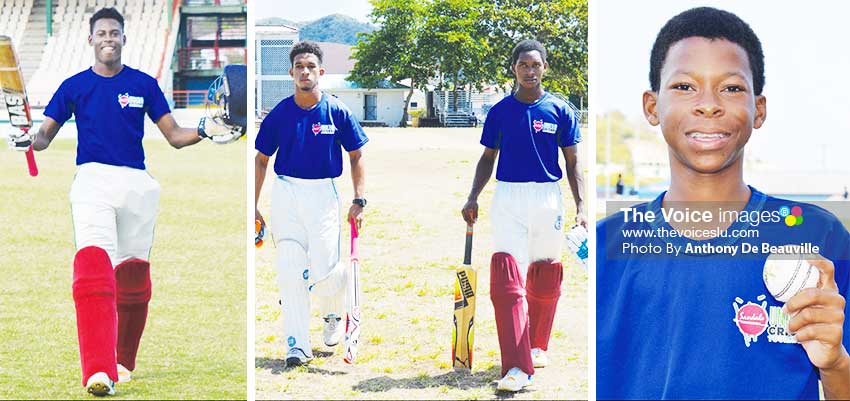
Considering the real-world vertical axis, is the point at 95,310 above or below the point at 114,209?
below

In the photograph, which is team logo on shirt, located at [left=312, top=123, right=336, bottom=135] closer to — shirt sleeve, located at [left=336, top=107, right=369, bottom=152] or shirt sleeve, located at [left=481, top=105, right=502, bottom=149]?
shirt sleeve, located at [left=336, top=107, right=369, bottom=152]

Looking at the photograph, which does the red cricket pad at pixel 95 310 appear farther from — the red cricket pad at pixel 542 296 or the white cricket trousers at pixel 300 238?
the red cricket pad at pixel 542 296

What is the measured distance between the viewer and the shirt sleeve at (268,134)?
472 cm

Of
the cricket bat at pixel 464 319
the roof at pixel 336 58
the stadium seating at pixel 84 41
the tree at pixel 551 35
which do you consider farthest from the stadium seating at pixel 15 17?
the cricket bat at pixel 464 319

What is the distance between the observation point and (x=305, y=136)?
471 cm

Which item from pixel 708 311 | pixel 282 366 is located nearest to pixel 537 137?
pixel 708 311

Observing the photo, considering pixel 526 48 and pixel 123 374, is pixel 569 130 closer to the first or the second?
pixel 526 48

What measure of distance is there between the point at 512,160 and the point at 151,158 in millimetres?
1979

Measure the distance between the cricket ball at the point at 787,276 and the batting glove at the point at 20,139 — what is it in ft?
10.2

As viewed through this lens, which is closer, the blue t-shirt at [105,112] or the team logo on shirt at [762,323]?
the team logo on shirt at [762,323]

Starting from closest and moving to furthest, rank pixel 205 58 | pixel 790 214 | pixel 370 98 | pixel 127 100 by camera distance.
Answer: pixel 790 214 < pixel 127 100 < pixel 370 98 < pixel 205 58

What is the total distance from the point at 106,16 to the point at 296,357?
65.7 inches

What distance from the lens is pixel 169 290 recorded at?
550cm

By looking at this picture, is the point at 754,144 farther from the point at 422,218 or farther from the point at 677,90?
the point at 422,218
